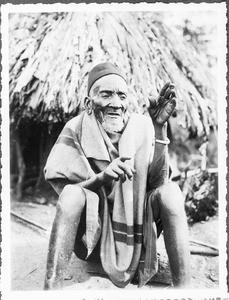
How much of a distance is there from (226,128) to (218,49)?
1.87 feet

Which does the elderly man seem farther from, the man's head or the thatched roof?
the thatched roof

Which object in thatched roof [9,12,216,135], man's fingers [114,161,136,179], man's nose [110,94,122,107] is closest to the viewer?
man's fingers [114,161,136,179]

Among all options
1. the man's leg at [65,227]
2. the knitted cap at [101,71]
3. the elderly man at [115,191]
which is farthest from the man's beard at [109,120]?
the man's leg at [65,227]

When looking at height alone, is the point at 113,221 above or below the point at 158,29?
below

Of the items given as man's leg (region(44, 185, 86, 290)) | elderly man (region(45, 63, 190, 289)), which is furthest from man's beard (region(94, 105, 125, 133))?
man's leg (region(44, 185, 86, 290))

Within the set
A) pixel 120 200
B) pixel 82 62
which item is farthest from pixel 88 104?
pixel 120 200

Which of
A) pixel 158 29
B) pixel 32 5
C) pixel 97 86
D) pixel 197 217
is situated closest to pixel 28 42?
pixel 32 5

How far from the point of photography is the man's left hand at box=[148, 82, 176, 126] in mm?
3098

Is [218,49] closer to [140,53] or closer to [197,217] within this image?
[140,53]

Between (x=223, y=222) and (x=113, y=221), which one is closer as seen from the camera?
(x=113, y=221)

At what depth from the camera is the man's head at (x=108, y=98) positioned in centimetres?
322

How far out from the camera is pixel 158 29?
139 inches

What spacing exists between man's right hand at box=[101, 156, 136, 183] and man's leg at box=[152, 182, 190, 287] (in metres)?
0.23

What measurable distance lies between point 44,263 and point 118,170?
0.86m
